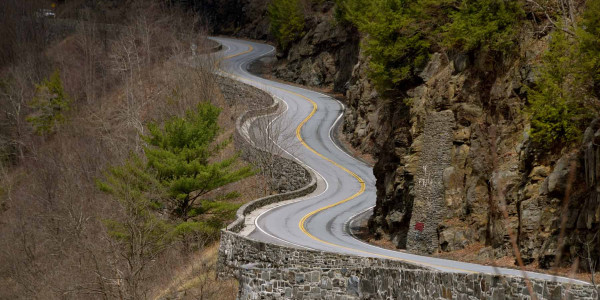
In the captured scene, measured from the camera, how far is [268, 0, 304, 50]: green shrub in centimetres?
7038

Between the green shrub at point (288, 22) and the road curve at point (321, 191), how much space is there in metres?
Answer: 4.98

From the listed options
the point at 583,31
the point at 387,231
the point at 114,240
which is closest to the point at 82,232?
the point at 114,240

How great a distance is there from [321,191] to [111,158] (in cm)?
2115

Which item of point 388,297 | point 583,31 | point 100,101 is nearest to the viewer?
point 388,297

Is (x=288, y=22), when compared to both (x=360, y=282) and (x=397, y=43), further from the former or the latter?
(x=360, y=282)

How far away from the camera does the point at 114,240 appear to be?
31.0 m

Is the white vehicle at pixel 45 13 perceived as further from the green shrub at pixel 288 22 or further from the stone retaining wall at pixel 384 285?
the stone retaining wall at pixel 384 285

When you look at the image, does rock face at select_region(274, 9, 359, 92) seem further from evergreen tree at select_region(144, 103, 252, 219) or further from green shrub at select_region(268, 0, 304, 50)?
evergreen tree at select_region(144, 103, 252, 219)

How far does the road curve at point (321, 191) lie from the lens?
78.9ft

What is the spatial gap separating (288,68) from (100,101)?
19.1 meters

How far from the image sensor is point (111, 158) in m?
55.0

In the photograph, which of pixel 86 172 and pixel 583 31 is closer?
pixel 583 31

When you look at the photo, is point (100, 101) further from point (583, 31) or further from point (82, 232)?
point (583, 31)

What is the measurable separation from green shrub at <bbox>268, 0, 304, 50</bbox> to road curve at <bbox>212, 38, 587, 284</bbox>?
16.3ft
